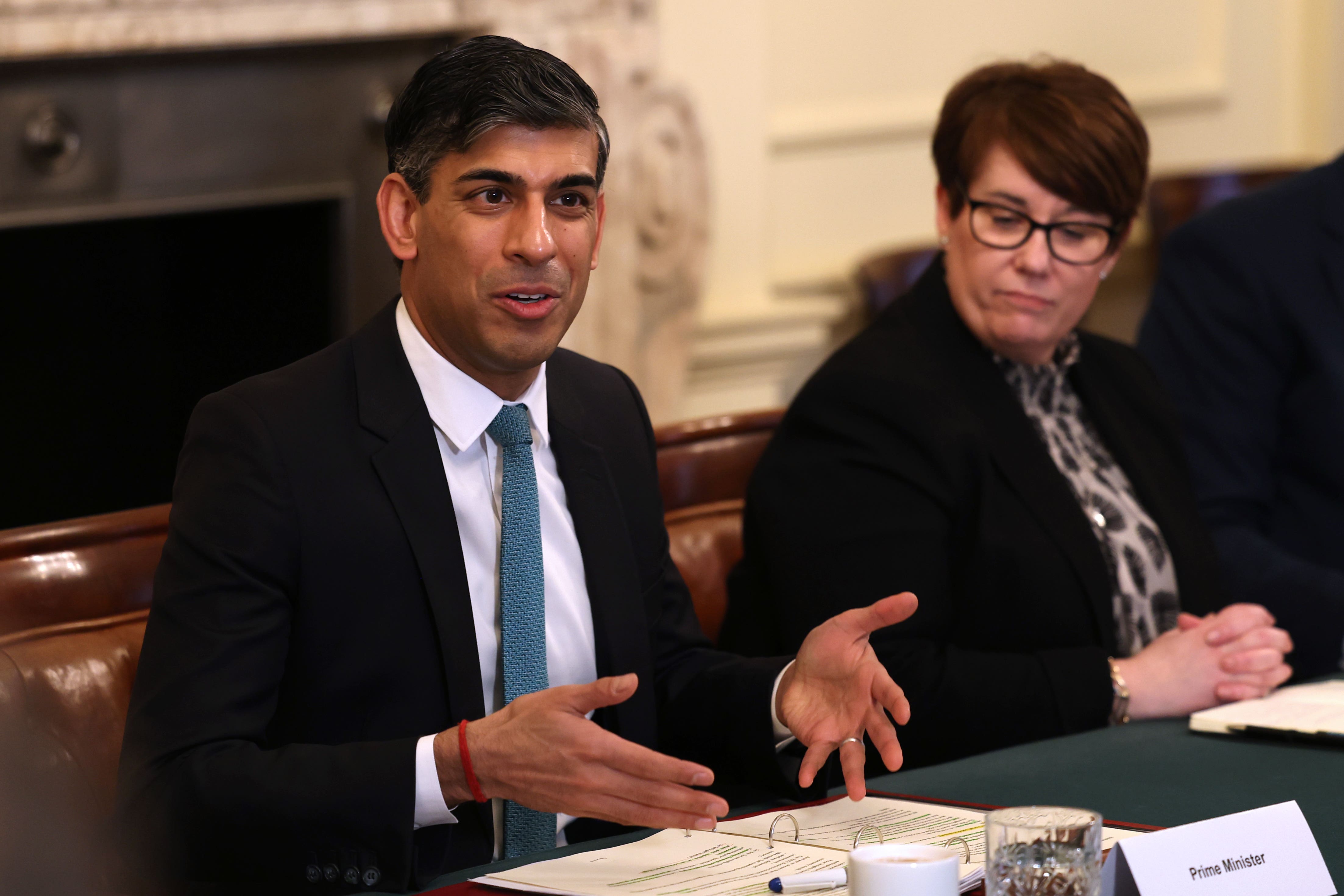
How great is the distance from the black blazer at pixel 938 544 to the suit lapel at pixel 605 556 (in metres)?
0.30

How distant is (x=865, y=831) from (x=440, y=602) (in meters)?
0.47

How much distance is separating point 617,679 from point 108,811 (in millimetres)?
728

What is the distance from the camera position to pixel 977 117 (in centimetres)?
213

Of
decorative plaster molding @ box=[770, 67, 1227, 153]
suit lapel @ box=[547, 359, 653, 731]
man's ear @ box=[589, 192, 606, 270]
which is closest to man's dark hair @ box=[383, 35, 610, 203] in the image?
man's ear @ box=[589, 192, 606, 270]

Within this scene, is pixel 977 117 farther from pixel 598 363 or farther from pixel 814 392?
pixel 598 363

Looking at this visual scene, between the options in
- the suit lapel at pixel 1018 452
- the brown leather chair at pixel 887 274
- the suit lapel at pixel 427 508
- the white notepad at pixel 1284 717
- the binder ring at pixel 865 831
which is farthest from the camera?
the brown leather chair at pixel 887 274

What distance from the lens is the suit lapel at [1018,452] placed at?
2014 millimetres

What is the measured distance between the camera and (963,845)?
1254mm

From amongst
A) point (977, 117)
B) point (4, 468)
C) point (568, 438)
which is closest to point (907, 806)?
point (568, 438)

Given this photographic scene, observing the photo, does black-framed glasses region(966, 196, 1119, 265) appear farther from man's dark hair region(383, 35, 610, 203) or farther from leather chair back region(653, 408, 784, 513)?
man's dark hair region(383, 35, 610, 203)

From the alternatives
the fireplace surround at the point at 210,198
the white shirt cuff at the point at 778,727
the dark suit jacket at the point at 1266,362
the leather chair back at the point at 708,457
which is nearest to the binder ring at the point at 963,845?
the white shirt cuff at the point at 778,727

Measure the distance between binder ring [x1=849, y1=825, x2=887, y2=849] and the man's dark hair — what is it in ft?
2.34

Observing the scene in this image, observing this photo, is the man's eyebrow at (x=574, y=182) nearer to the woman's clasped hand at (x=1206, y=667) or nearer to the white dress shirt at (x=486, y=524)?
the white dress shirt at (x=486, y=524)

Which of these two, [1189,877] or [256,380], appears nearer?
[1189,877]
